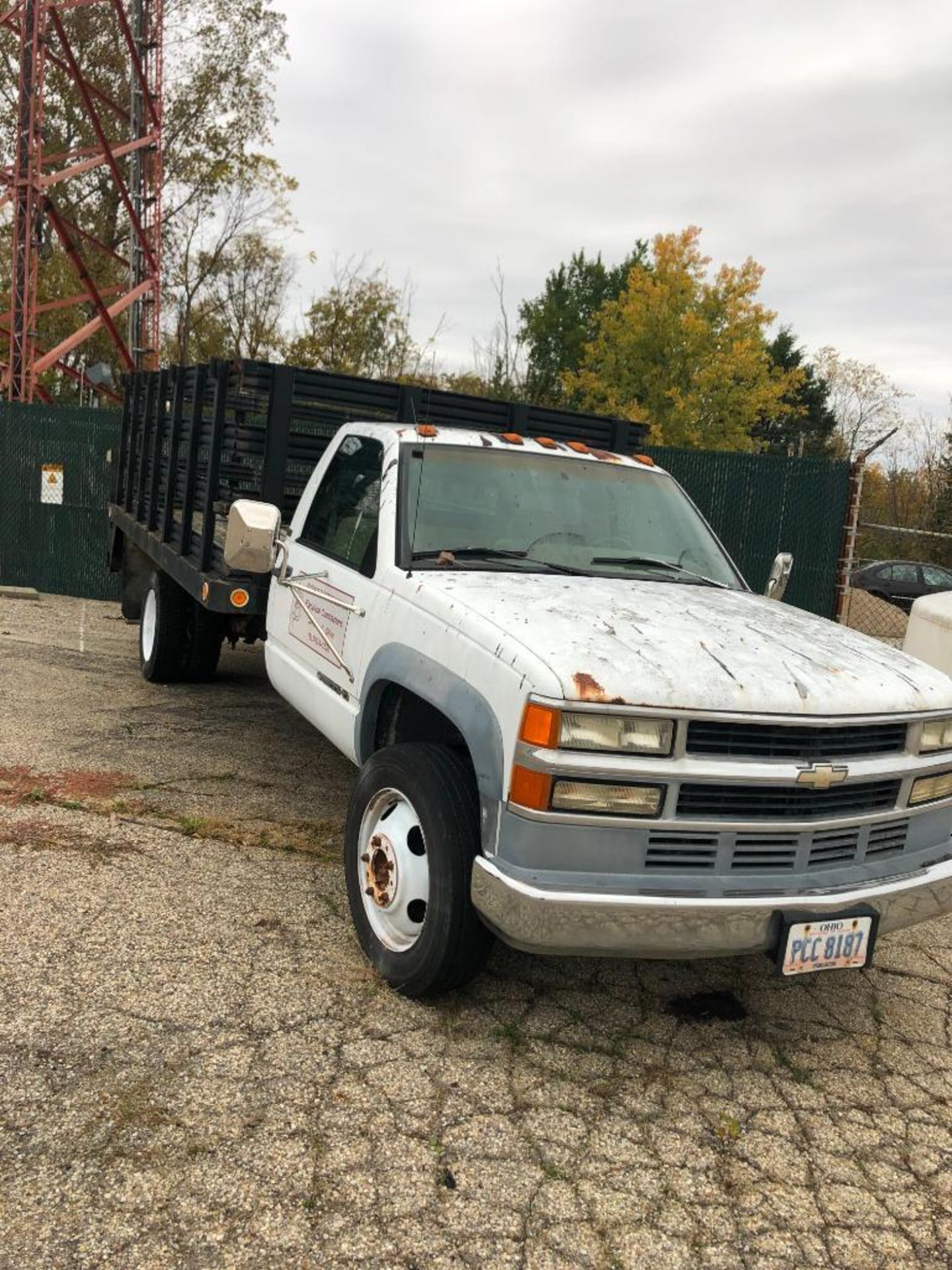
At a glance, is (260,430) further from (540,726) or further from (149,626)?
(540,726)

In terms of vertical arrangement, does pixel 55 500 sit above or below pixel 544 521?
below

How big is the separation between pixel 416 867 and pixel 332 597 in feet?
4.87

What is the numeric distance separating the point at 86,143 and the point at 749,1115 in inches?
1284

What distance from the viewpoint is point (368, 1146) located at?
262cm

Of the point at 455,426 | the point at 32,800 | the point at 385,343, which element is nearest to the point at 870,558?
the point at 385,343

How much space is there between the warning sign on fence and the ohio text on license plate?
1143 cm

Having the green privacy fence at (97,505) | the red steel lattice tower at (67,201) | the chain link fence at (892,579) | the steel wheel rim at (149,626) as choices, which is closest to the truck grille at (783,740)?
the steel wheel rim at (149,626)

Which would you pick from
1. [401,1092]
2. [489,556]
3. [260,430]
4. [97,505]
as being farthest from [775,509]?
[401,1092]

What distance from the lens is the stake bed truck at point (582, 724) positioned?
9.21ft

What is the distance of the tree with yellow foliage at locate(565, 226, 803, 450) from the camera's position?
38.0 metres

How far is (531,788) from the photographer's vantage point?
2795mm

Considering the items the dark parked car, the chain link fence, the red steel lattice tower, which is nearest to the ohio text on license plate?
the chain link fence

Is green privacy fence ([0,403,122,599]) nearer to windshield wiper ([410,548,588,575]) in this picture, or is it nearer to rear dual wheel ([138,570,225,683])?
rear dual wheel ([138,570,225,683])

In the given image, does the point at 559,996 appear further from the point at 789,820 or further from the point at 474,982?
the point at 789,820
